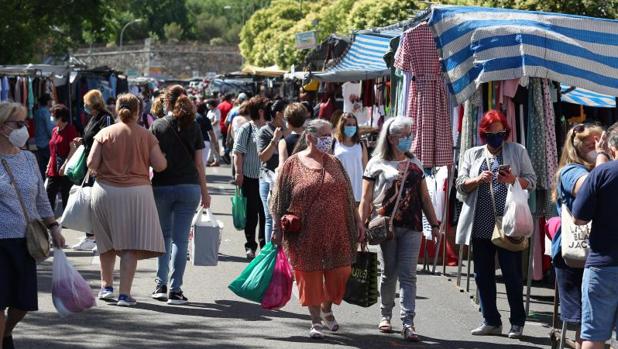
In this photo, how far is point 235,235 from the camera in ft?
51.8

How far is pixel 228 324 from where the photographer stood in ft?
31.0

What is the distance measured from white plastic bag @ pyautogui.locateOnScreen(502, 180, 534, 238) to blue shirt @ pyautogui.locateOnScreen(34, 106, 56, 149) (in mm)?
10797

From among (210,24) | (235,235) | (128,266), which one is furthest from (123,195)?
(210,24)

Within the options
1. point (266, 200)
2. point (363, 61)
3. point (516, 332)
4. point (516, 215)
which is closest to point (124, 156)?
point (266, 200)

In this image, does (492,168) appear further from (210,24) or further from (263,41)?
(210,24)

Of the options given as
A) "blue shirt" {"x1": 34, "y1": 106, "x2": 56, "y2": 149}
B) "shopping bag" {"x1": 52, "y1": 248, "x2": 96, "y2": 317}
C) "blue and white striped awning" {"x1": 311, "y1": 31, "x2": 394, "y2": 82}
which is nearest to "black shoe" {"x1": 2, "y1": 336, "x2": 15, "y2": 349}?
"shopping bag" {"x1": 52, "y1": 248, "x2": 96, "y2": 317}

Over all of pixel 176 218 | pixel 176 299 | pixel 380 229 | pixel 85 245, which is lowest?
pixel 85 245

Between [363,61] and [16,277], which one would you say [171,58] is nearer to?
[363,61]

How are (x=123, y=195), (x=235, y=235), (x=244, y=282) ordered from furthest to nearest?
(x=235, y=235) → (x=123, y=195) → (x=244, y=282)

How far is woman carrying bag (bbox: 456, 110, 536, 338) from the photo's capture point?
9.27m

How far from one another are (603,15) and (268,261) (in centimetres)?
1159

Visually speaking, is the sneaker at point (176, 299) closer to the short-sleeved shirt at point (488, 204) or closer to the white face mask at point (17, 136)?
the short-sleeved shirt at point (488, 204)

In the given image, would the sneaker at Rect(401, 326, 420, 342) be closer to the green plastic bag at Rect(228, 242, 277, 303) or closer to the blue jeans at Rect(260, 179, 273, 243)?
the green plastic bag at Rect(228, 242, 277, 303)

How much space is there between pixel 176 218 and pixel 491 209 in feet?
8.96
